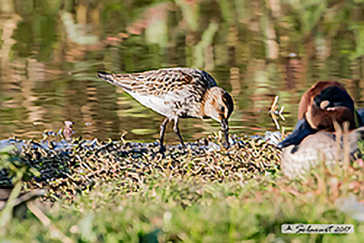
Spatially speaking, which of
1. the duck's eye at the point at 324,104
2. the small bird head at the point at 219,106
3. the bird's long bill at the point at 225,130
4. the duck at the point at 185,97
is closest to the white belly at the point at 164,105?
the duck at the point at 185,97

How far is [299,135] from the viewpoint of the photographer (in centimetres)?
534

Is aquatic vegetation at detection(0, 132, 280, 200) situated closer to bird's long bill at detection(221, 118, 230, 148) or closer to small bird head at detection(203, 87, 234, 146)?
bird's long bill at detection(221, 118, 230, 148)

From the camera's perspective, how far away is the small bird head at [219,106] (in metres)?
6.48

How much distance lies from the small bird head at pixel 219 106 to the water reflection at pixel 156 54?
44 centimetres

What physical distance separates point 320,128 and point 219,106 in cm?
137

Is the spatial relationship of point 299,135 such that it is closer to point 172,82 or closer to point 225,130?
point 225,130

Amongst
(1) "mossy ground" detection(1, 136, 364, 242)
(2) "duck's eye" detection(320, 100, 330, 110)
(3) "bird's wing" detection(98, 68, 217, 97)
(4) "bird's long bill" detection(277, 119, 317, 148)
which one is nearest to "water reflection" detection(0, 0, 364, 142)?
(3) "bird's wing" detection(98, 68, 217, 97)

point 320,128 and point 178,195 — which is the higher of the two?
point 320,128

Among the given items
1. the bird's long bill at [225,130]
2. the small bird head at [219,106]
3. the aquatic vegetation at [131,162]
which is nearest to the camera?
the aquatic vegetation at [131,162]

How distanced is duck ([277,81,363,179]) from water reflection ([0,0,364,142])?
58.9 inches

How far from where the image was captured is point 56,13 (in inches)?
465

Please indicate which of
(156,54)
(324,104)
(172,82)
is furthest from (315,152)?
(156,54)

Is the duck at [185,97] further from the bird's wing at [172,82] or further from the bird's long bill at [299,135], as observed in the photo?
the bird's long bill at [299,135]

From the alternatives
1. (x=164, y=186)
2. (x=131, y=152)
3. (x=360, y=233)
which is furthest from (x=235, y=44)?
(x=360, y=233)
